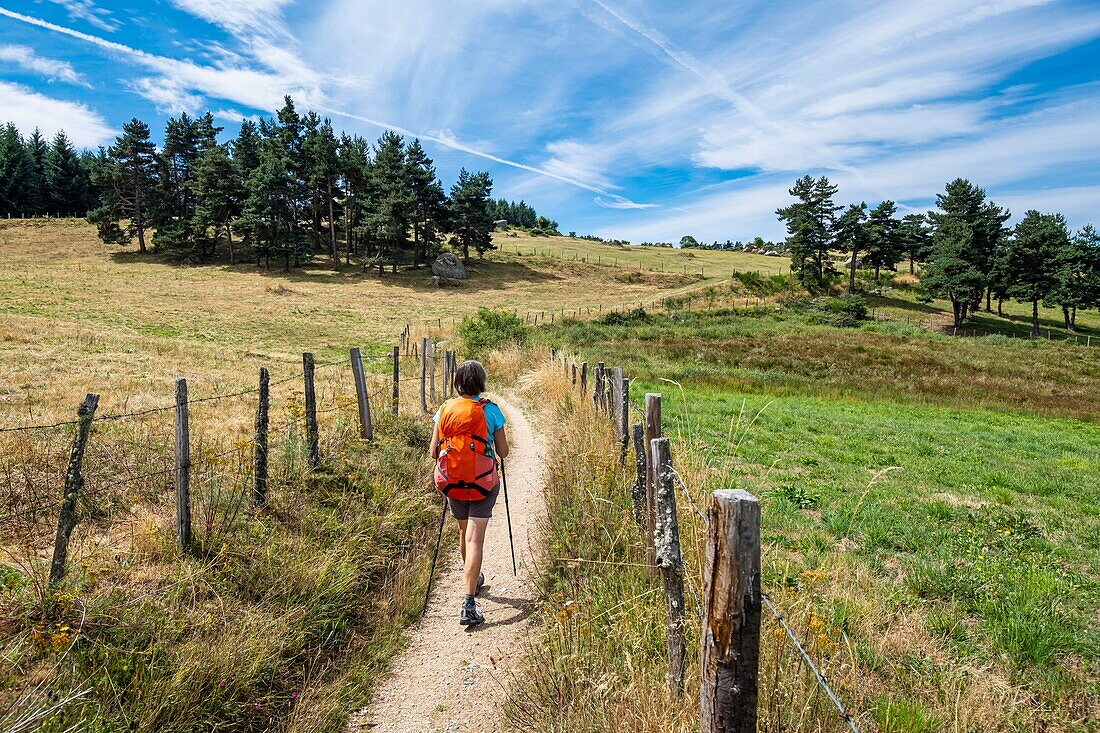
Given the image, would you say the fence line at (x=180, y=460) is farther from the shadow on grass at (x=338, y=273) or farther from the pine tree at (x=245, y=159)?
the pine tree at (x=245, y=159)

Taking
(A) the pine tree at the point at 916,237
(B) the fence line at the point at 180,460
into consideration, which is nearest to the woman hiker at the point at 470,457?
(B) the fence line at the point at 180,460

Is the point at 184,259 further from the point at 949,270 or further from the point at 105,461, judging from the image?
the point at 949,270

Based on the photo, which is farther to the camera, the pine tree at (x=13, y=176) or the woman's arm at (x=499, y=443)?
the pine tree at (x=13, y=176)

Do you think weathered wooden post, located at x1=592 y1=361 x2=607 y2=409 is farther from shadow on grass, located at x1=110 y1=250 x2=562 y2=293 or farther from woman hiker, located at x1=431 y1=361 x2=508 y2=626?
shadow on grass, located at x1=110 y1=250 x2=562 y2=293

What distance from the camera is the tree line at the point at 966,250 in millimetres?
55000

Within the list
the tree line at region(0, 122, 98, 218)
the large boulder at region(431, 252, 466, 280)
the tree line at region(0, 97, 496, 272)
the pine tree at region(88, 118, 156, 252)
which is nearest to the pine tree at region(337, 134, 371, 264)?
the tree line at region(0, 97, 496, 272)

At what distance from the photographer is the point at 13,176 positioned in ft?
241

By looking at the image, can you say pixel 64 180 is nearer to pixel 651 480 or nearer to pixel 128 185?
pixel 128 185

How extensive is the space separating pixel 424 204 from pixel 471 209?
21.4 feet

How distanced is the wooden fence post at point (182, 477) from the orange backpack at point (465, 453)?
7.44ft

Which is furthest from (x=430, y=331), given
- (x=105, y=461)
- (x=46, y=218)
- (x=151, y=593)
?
(x=46, y=218)

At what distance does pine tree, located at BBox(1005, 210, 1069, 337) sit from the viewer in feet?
186

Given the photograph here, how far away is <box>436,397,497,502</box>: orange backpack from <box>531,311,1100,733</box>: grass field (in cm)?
118

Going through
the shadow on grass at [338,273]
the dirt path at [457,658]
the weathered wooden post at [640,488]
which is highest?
the shadow on grass at [338,273]
